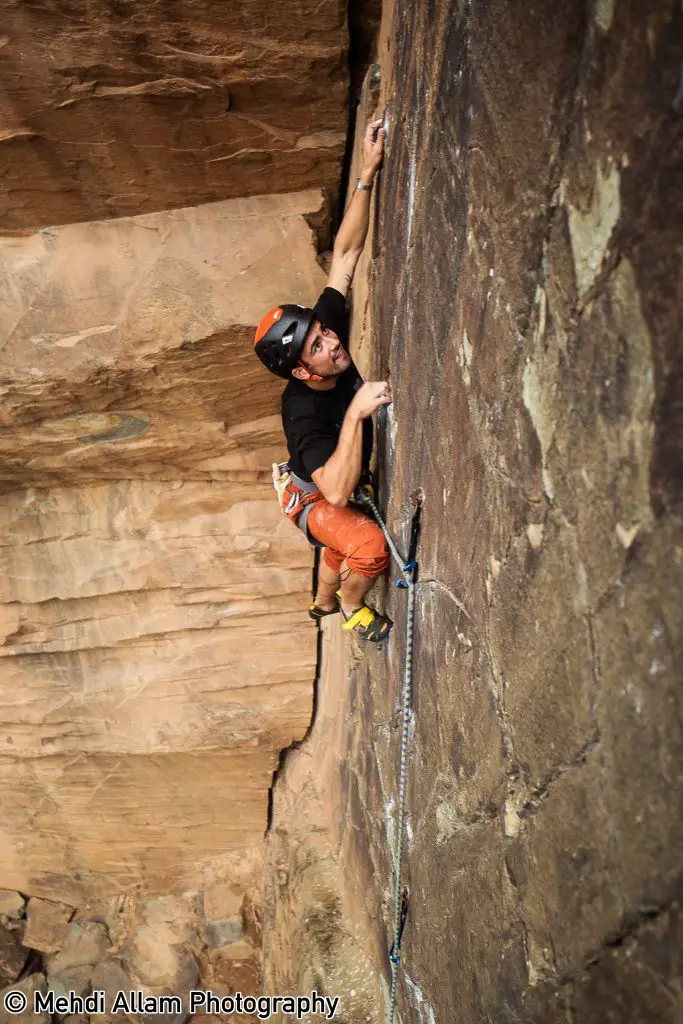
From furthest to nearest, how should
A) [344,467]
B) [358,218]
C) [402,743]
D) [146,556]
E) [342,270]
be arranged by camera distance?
1. [146,556]
2. [342,270]
3. [358,218]
4. [344,467]
5. [402,743]

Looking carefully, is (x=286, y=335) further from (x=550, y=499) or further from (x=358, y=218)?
(x=550, y=499)

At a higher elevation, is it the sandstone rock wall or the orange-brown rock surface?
the orange-brown rock surface

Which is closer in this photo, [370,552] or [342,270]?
[370,552]

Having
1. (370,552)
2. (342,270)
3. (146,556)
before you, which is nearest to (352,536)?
(370,552)

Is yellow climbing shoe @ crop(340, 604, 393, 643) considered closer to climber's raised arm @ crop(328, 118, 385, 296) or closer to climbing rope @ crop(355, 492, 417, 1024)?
climbing rope @ crop(355, 492, 417, 1024)

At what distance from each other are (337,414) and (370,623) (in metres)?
0.79

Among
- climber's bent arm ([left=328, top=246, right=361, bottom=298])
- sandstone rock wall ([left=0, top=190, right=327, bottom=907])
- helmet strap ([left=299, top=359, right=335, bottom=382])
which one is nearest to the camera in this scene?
helmet strap ([left=299, top=359, right=335, bottom=382])

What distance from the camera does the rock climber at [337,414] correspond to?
293cm

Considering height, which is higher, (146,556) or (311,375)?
(311,375)

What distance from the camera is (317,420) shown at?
122 inches

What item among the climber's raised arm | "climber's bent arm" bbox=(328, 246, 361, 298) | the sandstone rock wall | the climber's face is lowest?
the sandstone rock wall

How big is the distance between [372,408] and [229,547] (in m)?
2.30

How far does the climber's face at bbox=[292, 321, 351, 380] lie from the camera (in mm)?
3000

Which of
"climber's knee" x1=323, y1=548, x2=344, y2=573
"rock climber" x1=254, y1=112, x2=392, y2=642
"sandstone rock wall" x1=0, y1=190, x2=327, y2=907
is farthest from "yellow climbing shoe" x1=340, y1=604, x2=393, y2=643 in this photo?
"sandstone rock wall" x1=0, y1=190, x2=327, y2=907
